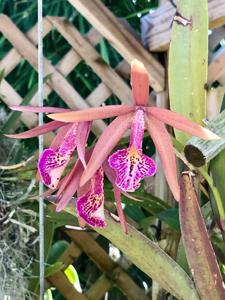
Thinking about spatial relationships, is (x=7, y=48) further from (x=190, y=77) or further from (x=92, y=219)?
(x=92, y=219)

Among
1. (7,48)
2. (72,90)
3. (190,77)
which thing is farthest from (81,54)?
(190,77)

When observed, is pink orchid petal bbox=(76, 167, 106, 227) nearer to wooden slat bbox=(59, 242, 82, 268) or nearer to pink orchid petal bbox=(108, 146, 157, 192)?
pink orchid petal bbox=(108, 146, 157, 192)

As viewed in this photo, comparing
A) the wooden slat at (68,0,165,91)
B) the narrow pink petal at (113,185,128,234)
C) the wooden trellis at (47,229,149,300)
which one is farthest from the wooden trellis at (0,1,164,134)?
the narrow pink petal at (113,185,128,234)

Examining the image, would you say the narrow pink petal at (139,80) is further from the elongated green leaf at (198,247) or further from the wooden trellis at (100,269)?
the wooden trellis at (100,269)

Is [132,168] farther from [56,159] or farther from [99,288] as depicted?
[99,288]

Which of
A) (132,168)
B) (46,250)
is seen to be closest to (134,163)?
(132,168)

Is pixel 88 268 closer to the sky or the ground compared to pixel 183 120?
closer to the ground
